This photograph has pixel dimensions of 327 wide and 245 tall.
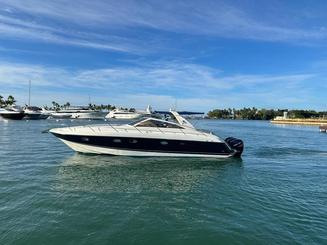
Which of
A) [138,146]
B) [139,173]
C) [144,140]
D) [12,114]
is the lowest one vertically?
[139,173]

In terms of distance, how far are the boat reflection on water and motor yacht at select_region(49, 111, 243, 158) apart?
0.63m

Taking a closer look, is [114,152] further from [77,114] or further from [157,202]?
[77,114]

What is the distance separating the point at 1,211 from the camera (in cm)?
1130

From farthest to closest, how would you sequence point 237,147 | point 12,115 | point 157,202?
1. point 12,115
2. point 237,147
3. point 157,202

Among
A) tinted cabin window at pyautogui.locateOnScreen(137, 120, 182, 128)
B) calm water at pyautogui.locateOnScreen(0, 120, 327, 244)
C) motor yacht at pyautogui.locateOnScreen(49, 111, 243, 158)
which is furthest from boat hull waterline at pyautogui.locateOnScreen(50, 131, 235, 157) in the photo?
calm water at pyautogui.locateOnScreen(0, 120, 327, 244)

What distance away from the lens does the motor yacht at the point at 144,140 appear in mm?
23516

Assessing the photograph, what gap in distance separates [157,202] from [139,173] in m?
5.75

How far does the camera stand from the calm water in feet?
32.1

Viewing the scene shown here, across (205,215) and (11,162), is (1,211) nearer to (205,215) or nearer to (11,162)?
(205,215)

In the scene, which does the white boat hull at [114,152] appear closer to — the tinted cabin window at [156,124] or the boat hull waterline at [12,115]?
the tinted cabin window at [156,124]

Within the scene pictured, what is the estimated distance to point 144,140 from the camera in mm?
23609

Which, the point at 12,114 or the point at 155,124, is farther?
the point at 12,114

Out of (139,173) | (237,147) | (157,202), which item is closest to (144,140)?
(139,173)

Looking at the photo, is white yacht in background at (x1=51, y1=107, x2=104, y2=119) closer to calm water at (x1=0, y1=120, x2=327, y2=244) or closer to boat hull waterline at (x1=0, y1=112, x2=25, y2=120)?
boat hull waterline at (x1=0, y1=112, x2=25, y2=120)
